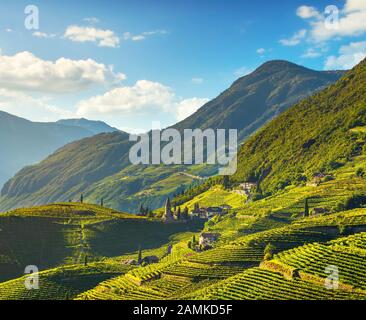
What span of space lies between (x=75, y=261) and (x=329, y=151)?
10688cm

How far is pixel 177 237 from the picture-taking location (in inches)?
6220

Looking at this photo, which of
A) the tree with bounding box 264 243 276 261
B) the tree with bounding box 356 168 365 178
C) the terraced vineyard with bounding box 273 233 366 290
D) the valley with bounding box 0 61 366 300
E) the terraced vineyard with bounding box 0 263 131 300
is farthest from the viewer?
the tree with bounding box 356 168 365 178

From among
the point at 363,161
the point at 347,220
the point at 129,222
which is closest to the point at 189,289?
the point at 347,220

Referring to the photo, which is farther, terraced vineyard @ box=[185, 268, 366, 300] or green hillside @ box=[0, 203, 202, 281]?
green hillside @ box=[0, 203, 202, 281]

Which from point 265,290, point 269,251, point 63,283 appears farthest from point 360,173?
point 265,290

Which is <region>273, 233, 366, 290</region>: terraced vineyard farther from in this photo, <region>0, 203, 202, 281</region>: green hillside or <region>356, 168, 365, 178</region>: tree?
<region>356, 168, 365, 178</region>: tree

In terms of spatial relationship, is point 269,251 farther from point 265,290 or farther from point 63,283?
point 63,283

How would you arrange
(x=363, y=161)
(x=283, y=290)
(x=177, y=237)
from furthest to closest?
(x=363, y=161), (x=177, y=237), (x=283, y=290)

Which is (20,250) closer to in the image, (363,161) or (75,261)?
(75,261)

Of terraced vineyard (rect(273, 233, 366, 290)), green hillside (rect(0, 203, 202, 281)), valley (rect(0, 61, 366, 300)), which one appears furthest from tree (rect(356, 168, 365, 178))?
terraced vineyard (rect(273, 233, 366, 290))

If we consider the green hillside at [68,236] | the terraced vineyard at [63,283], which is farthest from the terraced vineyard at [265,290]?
the green hillside at [68,236]

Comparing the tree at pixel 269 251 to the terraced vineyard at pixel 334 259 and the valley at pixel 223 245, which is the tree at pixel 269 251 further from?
the terraced vineyard at pixel 334 259

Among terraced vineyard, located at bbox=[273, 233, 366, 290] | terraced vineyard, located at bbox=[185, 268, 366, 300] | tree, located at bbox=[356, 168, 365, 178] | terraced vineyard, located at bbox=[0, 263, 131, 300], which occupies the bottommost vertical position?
terraced vineyard, located at bbox=[0, 263, 131, 300]
